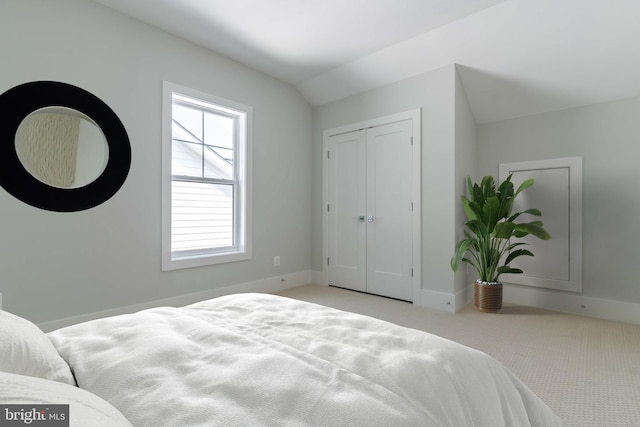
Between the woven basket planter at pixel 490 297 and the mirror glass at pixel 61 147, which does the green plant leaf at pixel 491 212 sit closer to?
the woven basket planter at pixel 490 297

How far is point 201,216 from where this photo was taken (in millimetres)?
3438

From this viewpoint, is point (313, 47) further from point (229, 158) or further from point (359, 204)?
point (359, 204)

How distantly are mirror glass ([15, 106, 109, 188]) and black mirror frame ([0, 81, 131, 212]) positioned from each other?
0.11 feet

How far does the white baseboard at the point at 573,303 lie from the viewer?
2.95 meters

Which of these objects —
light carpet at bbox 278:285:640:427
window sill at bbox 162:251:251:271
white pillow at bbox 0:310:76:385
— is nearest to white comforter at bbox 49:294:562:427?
white pillow at bbox 0:310:76:385

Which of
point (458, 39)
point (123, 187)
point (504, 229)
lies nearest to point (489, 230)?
point (504, 229)

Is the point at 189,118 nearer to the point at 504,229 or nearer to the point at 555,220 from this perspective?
the point at 504,229

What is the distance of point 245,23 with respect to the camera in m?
2.94

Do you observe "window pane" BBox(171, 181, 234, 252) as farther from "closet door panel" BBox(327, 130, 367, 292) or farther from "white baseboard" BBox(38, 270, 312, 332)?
"closet door panel" BBox(327, 130, 367, 292)

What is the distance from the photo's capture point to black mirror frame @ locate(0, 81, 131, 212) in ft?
7.36

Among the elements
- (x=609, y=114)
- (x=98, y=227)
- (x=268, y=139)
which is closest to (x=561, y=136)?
(x=609, y=114)

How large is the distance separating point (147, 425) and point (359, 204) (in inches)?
141

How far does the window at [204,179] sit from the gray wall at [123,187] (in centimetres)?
10

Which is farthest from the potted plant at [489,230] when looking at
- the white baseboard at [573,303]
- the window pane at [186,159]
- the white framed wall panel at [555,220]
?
the window pane at [186,159]
